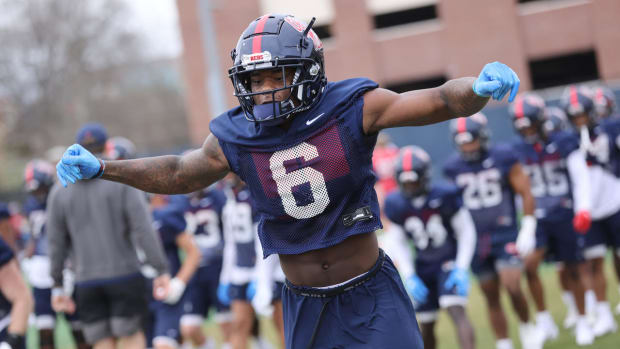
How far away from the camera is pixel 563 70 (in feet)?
92.8

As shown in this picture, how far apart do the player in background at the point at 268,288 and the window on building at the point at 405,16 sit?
833 inches

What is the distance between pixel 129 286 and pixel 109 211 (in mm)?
607

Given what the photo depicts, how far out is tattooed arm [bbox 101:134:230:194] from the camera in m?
3.66

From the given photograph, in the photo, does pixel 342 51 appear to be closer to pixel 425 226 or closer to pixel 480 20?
pixel 480 20

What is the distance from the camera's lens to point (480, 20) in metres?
25.1

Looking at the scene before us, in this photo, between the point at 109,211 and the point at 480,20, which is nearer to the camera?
the point at 109,211

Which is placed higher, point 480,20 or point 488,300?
point 480,20

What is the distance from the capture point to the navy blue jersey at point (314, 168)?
3.44 metres

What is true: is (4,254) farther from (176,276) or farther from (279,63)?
(279,63)

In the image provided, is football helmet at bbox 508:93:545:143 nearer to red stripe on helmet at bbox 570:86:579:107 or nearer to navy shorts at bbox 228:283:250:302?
red stripe on helmet at bbox 570:86:579:107

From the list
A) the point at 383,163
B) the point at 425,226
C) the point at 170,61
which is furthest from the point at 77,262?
the point at 170,61

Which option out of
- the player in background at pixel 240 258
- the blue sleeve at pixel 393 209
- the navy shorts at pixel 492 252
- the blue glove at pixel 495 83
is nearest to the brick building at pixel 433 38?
the player in background at pixel 240 258

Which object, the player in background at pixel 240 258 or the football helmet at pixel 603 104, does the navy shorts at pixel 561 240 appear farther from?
the player in background at pixel 240 258

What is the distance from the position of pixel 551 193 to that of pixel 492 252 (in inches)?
48.4
